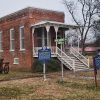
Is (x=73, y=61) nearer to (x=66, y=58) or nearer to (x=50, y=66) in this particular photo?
(x=66, y=58)

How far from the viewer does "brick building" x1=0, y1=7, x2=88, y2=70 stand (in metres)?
28.2

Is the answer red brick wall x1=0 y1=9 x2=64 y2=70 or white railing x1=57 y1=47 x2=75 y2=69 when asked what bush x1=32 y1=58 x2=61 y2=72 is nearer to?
white railing x1=57 y1=47 x2=75 y2=69

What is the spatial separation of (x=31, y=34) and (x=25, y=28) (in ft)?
3.32

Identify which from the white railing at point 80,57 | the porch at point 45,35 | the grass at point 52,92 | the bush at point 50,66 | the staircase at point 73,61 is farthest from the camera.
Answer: the white railing at point 80,57

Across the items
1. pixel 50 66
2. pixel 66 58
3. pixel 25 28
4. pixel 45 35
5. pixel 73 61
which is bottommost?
pixel 50 66

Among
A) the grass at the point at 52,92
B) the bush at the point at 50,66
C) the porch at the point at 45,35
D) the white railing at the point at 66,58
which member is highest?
the porch at the point at 45,35

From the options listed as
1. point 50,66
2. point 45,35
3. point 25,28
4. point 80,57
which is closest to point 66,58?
point 50,66

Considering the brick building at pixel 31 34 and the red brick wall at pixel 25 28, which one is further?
the red brick wall at pixel 25 28

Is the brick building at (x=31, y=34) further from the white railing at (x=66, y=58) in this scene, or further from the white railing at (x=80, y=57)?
the white railing at (x=80, y=57)

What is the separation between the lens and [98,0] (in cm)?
4859

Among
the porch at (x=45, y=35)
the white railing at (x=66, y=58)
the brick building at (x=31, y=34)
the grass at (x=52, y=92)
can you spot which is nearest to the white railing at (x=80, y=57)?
the brick building at (x=31, y=34)

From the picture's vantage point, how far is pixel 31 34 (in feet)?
94.9

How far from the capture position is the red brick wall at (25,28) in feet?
94.9

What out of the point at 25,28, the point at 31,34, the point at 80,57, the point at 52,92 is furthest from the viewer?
the point at 80,57
